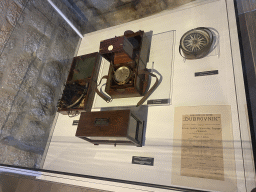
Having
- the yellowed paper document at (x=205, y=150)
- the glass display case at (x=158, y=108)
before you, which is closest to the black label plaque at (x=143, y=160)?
the glass display case at (x=158, y=108)

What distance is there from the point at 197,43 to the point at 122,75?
25.7 inches

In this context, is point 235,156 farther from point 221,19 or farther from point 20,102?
point 20,102

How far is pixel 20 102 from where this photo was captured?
1.67m

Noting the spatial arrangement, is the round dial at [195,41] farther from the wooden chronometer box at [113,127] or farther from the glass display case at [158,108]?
the wooden chronometer box at [113,127]

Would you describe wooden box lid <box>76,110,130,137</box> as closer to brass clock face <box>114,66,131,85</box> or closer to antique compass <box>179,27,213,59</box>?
brass clock face <box>114,66,131,85</box>

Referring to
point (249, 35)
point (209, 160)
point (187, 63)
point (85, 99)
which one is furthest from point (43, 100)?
point (249, 35)

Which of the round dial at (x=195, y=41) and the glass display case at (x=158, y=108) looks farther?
the round dial at (x=195, y=41)

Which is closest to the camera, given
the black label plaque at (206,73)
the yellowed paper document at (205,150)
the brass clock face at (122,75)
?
the yellowed paper document at (205,150)

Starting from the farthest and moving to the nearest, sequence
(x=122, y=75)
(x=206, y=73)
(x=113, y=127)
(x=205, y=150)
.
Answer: (x=122, y=75), (x=206, y=73), (x=113, y=127), (x=205, y=150)

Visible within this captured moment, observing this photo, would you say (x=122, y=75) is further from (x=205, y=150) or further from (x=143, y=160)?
(x=205, y=150)

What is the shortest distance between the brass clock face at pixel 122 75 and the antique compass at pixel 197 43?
0.48 metres

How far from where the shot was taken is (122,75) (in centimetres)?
168

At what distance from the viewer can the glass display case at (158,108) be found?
3.92 ft

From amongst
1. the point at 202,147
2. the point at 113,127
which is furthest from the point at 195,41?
the point at 113,127
